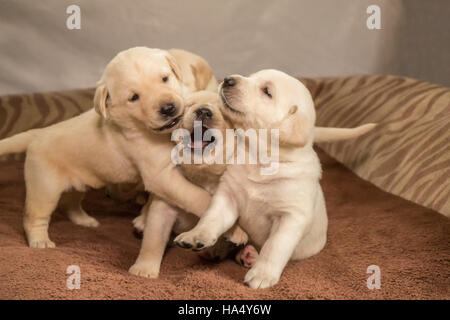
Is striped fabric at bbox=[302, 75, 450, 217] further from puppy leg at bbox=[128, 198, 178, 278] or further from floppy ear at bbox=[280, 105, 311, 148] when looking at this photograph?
puppy leg at bbox=[128, 198, 178, 278]

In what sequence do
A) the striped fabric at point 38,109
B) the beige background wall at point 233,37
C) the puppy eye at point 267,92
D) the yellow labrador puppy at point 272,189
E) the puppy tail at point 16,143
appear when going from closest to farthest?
the yellow labrador puppy at point 272,189 → the puppy eye at point 267,92 → the puppy tail at point 16,143 → the striped fabric at point 38,109 → the beige background wall at point 233,37

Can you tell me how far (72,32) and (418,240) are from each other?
2914 millimetres

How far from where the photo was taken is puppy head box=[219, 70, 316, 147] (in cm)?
175

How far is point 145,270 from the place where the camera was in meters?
1.80

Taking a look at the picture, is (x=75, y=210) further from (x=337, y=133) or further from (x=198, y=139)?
(x=337, y=133)

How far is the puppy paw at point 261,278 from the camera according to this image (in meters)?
1.60

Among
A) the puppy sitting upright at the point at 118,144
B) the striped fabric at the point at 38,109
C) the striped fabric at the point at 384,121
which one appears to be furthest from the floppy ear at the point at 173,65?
the striped fabric at the point at 38,109

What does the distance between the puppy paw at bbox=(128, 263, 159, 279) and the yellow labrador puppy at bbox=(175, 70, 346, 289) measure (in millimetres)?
208

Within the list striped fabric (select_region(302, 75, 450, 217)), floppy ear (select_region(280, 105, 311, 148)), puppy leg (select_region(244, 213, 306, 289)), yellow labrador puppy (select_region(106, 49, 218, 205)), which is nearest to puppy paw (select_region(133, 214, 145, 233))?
yellow labrador puppy (select_region(106, 49, 218, 205))

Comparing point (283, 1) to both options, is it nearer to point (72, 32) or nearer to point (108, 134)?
point (72, 32)

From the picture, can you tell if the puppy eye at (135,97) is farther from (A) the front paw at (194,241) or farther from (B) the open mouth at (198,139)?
(A) the front paw at (194,241)

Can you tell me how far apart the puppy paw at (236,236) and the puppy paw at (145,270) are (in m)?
0.28

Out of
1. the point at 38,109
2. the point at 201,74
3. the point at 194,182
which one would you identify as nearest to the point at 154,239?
the point at 194,182

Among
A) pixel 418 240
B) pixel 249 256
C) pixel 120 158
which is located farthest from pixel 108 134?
pixel 418 240
